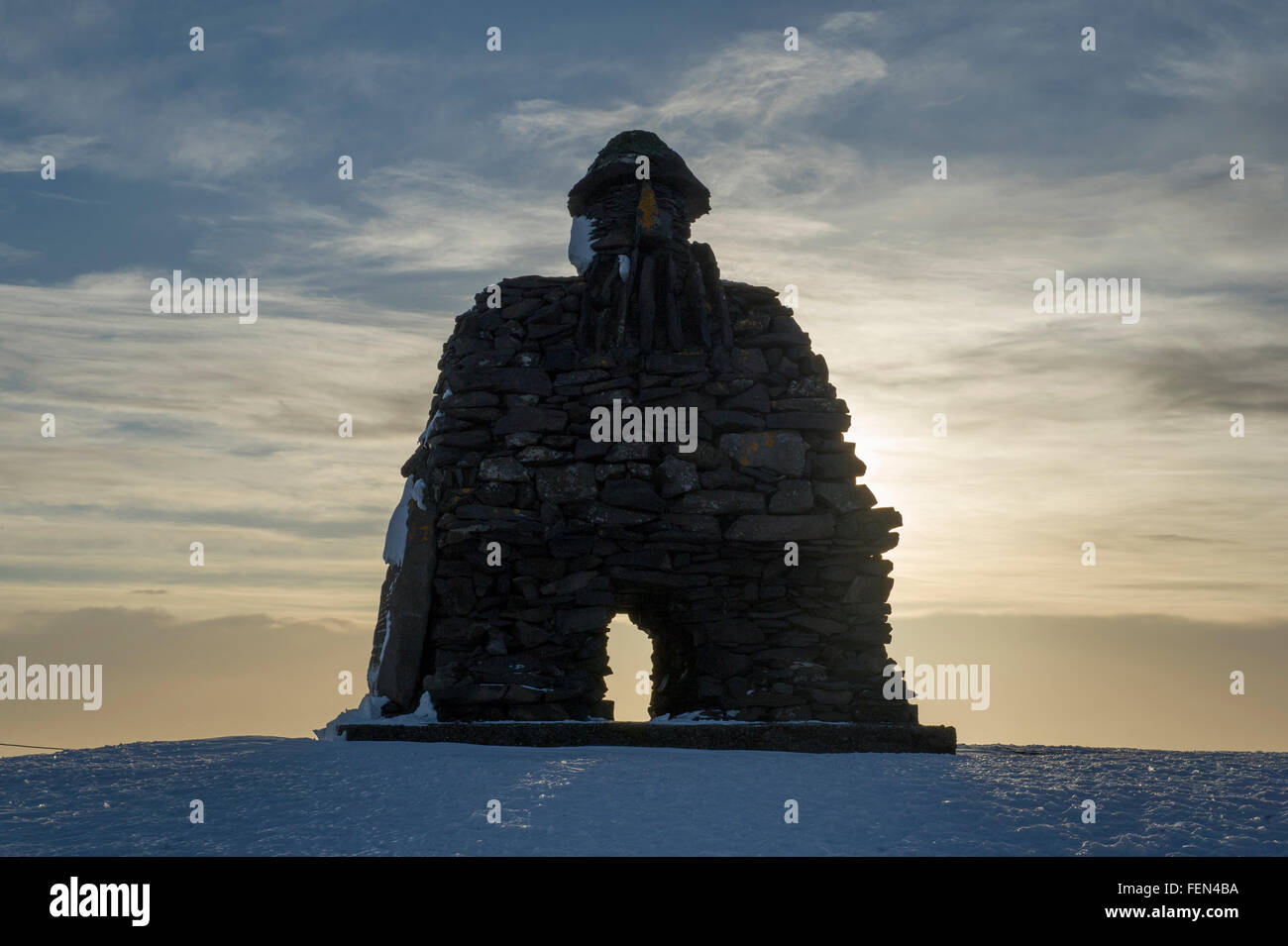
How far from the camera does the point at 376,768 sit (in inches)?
295

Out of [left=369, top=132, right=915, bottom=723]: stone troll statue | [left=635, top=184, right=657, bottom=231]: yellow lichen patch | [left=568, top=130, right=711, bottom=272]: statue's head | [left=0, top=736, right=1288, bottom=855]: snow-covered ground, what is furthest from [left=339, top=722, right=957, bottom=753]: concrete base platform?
[left=568, top=130, right=711, bottom=272]: statue's head

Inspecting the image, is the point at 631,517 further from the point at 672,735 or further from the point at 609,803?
the point at 609,803

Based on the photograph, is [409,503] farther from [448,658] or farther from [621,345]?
[621,345]

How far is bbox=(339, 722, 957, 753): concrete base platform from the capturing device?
9.53 metres

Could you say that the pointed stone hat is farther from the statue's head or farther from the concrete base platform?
the concrete base platform

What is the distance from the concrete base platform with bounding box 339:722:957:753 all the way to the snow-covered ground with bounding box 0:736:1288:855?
0.65 metres

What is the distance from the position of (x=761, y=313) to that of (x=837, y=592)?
315 centimetres

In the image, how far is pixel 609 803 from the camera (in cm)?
627

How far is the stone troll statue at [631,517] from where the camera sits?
34.1 feet

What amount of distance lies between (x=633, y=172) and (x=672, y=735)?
6.61 metres

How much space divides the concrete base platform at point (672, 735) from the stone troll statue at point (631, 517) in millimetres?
414

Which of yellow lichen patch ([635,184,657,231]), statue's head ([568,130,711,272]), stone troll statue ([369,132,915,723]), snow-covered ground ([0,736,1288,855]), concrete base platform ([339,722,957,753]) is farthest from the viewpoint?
statue's head ([568,130,711,272])
